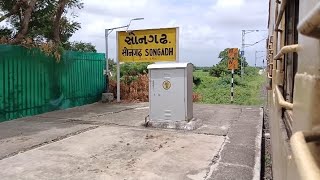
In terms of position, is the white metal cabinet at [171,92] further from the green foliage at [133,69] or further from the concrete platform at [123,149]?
the green foliage at [133,69]

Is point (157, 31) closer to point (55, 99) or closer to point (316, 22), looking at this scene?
point (55, 99)

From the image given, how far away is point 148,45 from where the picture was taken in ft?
41.2

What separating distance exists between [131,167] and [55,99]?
6.54 metres

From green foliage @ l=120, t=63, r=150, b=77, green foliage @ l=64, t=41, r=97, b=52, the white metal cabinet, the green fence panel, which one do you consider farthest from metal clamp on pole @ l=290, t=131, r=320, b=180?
green foliage @ l=120, t=63, r=150, b=77

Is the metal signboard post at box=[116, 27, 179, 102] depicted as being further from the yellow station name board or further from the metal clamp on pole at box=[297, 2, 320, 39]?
the metal clamp on pole at box=[297, 2, 320, 39]

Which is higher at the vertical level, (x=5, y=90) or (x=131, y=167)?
(x=5, y=90)

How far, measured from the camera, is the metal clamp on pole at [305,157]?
64cm

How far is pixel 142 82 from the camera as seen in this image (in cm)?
1472

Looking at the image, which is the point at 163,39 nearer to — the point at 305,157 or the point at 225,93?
the point at 225,93

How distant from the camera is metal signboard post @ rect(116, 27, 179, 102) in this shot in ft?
39.7

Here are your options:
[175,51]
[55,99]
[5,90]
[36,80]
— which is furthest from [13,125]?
[175,51]

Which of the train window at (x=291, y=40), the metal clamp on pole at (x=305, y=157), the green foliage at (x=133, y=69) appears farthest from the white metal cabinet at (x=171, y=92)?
the green foliage at (x=133, y=69)

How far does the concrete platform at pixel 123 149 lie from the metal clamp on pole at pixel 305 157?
12.7 feet

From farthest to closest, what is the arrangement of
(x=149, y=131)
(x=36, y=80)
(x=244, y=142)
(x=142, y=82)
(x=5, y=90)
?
(x=142, y=82), (x=36, y=80), (x=5, y=90), (x=149, y=131), (x=244, y=142)
